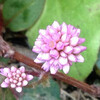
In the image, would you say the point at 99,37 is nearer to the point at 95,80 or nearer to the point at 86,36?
the point at 86,36

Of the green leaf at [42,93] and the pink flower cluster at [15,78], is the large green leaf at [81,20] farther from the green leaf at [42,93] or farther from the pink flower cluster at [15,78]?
the pink flower cluster at [15,78]

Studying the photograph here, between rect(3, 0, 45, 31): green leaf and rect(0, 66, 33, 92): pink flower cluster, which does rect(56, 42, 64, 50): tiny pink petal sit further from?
rect(3, 0, 45, 31): green leaf

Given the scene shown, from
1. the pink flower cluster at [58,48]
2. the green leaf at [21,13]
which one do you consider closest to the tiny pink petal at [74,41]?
the pink flower cluster at [58,48]

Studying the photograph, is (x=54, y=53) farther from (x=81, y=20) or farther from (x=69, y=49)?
(x=81, y=20)

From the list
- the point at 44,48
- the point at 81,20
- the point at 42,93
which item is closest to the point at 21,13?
the point at 81,20

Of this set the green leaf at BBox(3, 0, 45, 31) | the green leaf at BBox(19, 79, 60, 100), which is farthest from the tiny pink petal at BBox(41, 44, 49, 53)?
the green leaf at BBox(3, 0, 45, 31)

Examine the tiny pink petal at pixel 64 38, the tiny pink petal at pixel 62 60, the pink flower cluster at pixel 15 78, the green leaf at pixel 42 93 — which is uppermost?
the tiny pink petal at pixel 64 38
